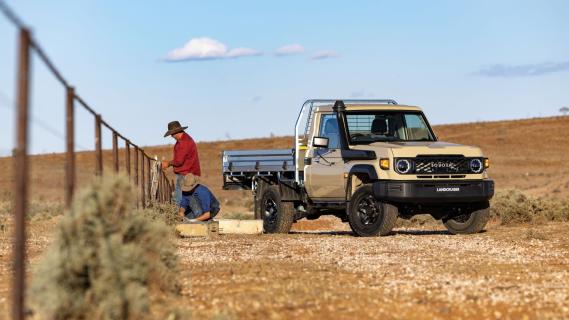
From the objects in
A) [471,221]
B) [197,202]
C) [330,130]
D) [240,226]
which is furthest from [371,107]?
[197,202]

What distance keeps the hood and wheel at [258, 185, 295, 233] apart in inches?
104

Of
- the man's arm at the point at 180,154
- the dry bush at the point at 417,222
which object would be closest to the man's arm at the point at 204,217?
the man's arm at the point at 180,154

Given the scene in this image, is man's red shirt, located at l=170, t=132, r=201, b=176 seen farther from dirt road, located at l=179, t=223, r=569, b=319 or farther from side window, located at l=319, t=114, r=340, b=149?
dirt road, located at l=179, t=223, r=569, b=319

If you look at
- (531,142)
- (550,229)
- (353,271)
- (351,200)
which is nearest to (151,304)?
(353,271)

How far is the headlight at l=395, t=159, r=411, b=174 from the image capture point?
17.0m

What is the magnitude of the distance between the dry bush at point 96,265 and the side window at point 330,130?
408 inches

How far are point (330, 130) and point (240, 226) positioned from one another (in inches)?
104

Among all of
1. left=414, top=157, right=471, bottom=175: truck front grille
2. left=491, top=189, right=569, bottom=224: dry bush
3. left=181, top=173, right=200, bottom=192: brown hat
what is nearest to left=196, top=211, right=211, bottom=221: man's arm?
left=181, top=173, right=200, bottom=192: brown hat

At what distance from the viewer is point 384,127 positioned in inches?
723

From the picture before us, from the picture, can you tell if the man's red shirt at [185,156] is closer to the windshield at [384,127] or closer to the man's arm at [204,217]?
the man's arm at [204,217]

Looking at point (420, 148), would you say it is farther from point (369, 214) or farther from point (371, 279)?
point (371, 279)

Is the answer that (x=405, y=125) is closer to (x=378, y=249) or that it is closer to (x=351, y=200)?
(x=351, y=200)

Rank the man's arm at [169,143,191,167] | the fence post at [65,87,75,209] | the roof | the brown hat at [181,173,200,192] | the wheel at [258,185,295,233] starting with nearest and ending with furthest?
the fence post at [65,87,75,209] → the roof → the man's arm at [169,143,191,167] → the brown hat at [181,173,200,192] → the wheel at [258,185,295,233]

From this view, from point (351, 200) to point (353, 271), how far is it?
20.3ft
